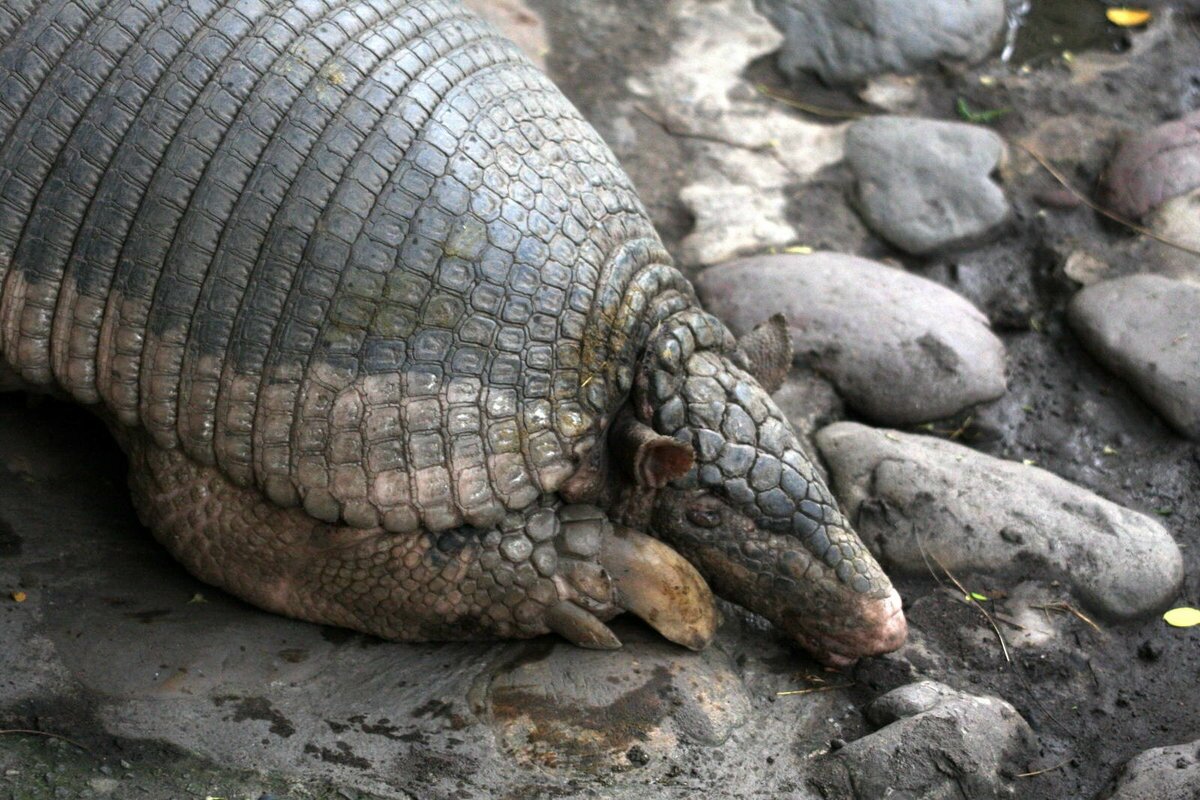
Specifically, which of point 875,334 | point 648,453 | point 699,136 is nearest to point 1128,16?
point 699,136

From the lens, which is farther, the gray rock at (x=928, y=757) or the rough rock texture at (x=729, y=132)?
the rough rock texture at (x=729, y=132)

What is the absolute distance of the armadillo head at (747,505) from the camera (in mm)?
4133

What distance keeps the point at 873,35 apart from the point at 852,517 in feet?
13.6

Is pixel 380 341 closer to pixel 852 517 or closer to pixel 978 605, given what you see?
pixel 852 517

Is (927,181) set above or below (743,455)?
below

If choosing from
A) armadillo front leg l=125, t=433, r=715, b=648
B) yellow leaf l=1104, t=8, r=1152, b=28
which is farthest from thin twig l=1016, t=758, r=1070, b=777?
yellow leaf l=1104, t=8, r=1152, b=28

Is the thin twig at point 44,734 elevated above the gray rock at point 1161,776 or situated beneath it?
elevated above

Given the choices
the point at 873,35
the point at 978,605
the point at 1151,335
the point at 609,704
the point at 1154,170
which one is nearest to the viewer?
the point at 609,704

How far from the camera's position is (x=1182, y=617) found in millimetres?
4941

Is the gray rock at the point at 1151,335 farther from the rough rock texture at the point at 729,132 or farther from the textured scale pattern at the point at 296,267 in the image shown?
the textured scale pattern at the point at 296,267

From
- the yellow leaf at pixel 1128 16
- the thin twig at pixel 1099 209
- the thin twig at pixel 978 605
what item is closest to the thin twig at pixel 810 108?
the thin twig at pixel 1099 209

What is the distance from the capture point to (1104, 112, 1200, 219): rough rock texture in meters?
6.87

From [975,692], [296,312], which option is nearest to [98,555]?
[296,312]

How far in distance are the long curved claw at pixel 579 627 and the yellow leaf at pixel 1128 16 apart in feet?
21.8
